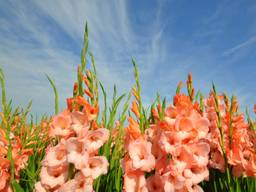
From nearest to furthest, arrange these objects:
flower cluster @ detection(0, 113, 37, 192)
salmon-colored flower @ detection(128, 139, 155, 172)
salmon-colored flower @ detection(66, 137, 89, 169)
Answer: salmon-colored flower @ detection(66, 137, 89, 169) < salmon-colored flower @ detection(128, 139, 155, 172) < flower cluster @ detection(0, 113, 37, 192)

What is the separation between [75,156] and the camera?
185cm

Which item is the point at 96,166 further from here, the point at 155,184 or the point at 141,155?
the point at 155,184

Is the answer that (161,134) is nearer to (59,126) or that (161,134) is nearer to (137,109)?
(137,109)

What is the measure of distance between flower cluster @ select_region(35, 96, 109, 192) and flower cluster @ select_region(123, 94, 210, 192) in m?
0.20

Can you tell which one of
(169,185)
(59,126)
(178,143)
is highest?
(59,126)

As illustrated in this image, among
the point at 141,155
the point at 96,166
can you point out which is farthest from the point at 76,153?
the point at 141,155

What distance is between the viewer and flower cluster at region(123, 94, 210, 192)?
1.94m

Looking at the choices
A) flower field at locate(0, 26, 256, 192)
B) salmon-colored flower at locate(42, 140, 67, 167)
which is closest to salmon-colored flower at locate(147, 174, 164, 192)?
flower field at locate(0, 26, 256, 192)

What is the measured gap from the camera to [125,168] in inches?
78.5

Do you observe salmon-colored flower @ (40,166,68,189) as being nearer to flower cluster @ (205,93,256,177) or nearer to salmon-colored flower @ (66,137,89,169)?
salmon-colored flower @ (66,137,89,169)

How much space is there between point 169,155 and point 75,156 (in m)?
0.62

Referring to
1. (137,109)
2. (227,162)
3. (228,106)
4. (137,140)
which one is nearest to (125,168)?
(137,140)

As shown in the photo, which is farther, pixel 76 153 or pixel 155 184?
pixel 155 184

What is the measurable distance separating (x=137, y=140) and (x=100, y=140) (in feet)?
0.78
